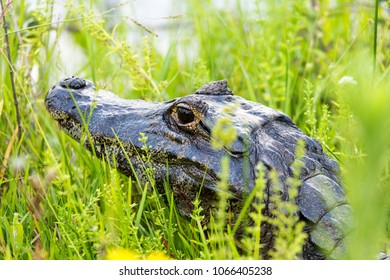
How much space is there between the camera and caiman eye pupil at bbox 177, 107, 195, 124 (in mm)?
2922

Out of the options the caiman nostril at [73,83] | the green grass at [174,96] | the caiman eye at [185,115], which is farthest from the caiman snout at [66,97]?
the caiman eye at [185,115]

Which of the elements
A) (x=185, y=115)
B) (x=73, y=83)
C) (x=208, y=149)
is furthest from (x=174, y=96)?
(x=208, y=149)

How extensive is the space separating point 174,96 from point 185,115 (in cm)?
170

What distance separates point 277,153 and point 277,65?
2.01 meters

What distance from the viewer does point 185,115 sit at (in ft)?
9.62

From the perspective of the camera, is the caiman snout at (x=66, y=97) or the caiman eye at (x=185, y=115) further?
the caiman snout at (x=66, y=97)

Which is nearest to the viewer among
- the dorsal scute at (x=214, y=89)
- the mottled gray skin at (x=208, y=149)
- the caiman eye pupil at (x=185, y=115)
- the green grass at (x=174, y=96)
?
the green grass at (x=174, y=96)

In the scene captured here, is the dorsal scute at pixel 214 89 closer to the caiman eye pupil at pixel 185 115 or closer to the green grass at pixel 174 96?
the caiman eye pupil at pixel 185 115

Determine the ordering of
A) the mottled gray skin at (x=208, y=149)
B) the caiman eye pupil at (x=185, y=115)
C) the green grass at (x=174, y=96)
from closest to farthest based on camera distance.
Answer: the green grass at (x=174, y=96)
the mottled gray skin at (x=208, y=149)
the caiman eye pupil at (x=185, y=115)

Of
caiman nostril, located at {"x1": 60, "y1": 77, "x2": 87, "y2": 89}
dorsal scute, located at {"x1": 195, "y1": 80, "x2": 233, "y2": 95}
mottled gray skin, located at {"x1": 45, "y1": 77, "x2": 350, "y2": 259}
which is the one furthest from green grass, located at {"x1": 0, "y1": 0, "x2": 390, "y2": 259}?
dorsal scute, located at {"x1": 195, "y1": 80, "x2": 233, "y2": 95}

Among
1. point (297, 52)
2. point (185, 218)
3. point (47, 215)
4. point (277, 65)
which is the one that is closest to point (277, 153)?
point (185, 218)

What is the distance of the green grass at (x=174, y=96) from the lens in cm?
201

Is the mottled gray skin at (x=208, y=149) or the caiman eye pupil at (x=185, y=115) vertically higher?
the caiman eye pupil at (x=185, y=115)

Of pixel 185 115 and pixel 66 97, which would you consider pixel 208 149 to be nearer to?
pixel 185 115
